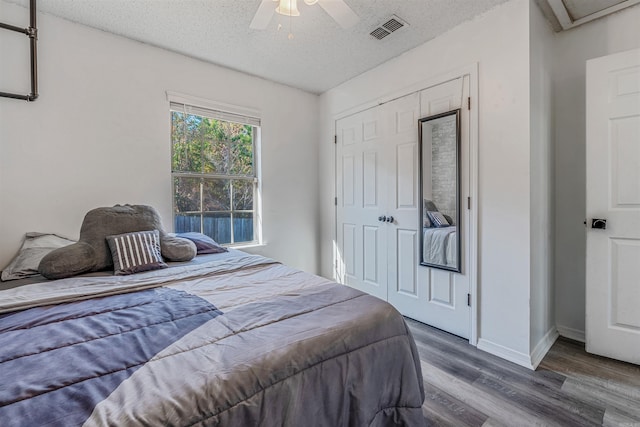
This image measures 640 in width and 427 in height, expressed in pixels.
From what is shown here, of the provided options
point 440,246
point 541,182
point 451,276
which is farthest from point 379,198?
point 541,182

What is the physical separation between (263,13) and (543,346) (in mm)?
3054

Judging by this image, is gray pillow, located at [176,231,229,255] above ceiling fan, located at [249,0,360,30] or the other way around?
the other way around

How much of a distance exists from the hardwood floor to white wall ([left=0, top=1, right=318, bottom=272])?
2676 millimetres

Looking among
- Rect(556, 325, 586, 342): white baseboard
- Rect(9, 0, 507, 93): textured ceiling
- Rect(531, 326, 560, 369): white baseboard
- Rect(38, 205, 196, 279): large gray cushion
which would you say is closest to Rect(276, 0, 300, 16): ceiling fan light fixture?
Rect(9, 0, 507, 93): textured ceiling

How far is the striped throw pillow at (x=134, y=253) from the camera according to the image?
5.81 ft

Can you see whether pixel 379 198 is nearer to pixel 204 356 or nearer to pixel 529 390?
pixel 529 390

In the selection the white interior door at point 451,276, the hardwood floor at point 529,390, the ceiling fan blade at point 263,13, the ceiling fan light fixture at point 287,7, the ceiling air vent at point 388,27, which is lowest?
the hardwood floor at point 529,390

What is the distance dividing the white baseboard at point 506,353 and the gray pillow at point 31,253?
316cm

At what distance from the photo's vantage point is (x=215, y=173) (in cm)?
309

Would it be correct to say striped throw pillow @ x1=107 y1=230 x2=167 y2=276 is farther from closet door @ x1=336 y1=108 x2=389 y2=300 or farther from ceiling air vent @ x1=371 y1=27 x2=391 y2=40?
ceiling air vent @ x1=371 y1=27 x2=391 y2=40

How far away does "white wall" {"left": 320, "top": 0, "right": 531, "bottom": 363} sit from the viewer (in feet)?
6.64

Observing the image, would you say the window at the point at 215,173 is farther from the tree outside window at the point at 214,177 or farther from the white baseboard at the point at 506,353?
the white baseboard at the point at 506,353

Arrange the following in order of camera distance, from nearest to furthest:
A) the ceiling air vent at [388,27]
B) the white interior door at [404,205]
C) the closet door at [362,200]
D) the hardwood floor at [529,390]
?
1. the hardwood floor at [529,390]
2. the ceiling air vent at [388,27]
3. the white interior door at [404,205]
4. the closet door at [362,200]

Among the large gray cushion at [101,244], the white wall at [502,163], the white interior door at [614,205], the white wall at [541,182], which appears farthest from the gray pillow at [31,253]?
the white interior door at [614,205]
